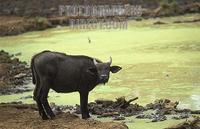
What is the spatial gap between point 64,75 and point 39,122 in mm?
940

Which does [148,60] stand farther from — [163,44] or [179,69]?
[163,44]

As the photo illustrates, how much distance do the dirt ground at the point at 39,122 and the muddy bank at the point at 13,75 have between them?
324 centimetres

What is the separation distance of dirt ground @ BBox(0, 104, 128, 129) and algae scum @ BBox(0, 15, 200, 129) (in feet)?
2.50

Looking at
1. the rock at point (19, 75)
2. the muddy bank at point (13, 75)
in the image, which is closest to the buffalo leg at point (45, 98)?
the muddy bank at point (13, 75)

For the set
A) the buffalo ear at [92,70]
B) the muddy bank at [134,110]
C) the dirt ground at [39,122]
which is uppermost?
the buffalo ear at [92,70]

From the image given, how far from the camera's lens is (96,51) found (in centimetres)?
1933

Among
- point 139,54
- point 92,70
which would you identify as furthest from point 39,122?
point 139,54

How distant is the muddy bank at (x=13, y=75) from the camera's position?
13.7 metres

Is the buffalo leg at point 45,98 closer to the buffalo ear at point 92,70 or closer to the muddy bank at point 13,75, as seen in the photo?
the buffalo ear at point 92,70

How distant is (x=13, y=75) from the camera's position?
15555 millimetres

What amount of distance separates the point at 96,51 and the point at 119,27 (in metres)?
8.68

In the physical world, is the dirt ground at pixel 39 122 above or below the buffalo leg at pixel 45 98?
below

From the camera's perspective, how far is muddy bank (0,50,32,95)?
13716 mm

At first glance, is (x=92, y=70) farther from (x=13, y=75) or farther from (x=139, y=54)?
(x=139, y=54)
